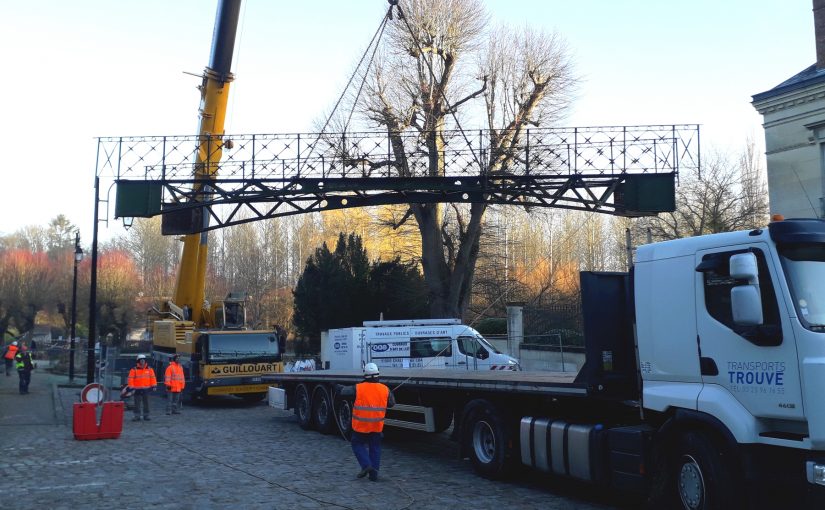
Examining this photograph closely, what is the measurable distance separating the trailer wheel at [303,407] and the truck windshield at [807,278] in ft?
40.1

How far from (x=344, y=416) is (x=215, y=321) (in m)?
10.2

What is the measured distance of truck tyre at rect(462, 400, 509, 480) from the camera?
10.9 m

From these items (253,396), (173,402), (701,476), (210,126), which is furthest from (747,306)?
(253,396)

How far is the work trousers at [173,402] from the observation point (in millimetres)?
21031

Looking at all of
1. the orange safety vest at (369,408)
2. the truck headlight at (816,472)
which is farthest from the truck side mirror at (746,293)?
the orange safety vest at (369,408)

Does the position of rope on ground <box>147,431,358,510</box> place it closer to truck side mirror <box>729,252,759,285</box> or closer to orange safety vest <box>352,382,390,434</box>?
orange safety vest <box>352,382,390,434</box>

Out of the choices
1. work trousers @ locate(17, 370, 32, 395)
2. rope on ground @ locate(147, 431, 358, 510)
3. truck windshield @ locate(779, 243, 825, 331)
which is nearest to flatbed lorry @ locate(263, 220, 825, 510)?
truck windshield @ locate(779, 243, 825, 331)

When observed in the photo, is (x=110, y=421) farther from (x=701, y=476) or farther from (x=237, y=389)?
(x=701, y=476)

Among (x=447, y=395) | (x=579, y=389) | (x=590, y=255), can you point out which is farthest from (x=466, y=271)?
(x=590, y=255)

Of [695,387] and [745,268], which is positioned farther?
[695,387]

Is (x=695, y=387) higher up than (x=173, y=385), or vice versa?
(x=695, y=387)

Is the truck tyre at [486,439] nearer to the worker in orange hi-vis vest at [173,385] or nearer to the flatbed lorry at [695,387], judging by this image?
the flatbed lorry at [695,387]

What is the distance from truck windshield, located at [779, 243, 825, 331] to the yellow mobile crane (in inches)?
653

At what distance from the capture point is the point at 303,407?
1791cm
